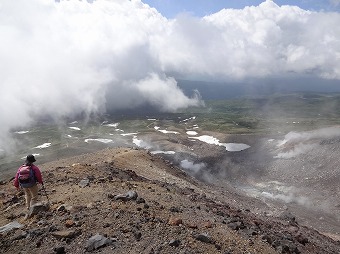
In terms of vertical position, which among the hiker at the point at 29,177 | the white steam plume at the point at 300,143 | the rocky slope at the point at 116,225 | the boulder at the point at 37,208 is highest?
the hiker at the point at 29,177

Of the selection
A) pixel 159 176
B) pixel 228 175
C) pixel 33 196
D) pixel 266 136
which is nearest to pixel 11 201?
Result: pixel 33 196

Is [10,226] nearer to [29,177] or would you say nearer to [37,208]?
[37,208]

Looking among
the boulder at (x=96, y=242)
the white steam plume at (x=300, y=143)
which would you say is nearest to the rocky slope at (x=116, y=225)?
the boulder at (x=96, y=242)

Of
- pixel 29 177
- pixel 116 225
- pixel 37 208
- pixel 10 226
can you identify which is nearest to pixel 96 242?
pixel 116 225

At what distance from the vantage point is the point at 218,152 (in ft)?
311

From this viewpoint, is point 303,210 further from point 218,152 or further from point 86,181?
point 218,152

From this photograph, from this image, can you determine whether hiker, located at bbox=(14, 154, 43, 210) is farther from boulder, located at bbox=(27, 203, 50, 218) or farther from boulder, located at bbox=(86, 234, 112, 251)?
boulder, located at bbox=(86, 234, 112, 251)

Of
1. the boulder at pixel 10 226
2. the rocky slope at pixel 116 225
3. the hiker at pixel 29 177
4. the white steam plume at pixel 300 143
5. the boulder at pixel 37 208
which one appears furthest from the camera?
the white steam plume at pixel 300 143

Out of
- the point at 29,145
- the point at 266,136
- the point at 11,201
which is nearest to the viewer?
the point at 11,201

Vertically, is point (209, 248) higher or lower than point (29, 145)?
higher

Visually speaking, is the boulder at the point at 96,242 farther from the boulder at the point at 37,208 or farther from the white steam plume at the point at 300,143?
the white steam plume at the point at 300,143

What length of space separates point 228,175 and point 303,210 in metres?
20.9

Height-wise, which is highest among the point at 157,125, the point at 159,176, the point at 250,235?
the point at 250,235

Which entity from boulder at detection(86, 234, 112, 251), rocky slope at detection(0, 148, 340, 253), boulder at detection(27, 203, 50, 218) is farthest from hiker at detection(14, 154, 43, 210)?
boulder at detection(86, 234, 112, 251)
